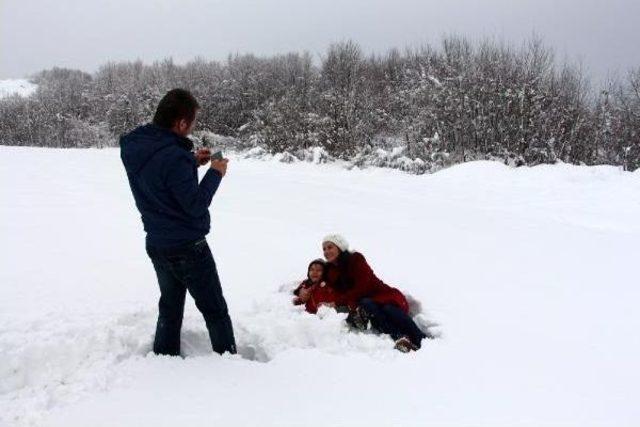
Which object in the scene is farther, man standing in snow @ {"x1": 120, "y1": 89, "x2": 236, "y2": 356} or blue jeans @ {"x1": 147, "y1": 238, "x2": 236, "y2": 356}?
blue jeans @ {"x1": 147, "y1": 238, "x2": 236, "y2": 356}

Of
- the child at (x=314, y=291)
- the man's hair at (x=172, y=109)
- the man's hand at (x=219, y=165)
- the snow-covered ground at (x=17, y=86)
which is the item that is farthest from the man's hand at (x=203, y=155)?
the snow-covered ground at (x=17, y=86)

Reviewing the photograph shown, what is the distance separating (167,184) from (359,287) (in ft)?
6.36

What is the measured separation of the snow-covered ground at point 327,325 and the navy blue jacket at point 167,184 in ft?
2.50

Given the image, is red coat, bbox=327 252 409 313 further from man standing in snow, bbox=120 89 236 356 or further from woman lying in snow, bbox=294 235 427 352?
man standing in snow, bbox=120 89 236 356

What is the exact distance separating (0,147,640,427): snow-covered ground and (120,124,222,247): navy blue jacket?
76 centimetres

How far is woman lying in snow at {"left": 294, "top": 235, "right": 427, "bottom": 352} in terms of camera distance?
3.71 m

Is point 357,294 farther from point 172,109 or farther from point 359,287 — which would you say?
point 172,109

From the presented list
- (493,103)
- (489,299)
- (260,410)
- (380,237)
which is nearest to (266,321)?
(260,410)

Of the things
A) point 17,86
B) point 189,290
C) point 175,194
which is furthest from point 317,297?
point 17,86

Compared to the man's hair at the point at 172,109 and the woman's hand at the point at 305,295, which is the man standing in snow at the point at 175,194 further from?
the woman's hand at the point at 305,295

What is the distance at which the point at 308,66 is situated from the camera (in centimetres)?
3603

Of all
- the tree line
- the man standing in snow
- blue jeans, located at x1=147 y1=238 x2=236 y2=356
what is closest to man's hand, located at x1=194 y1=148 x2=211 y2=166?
the man standing in snow

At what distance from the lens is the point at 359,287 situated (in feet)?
13.8

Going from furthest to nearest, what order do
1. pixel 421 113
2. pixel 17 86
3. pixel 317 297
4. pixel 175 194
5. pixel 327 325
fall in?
pixel 17 86
pixel 421 113
pixel 317 297
pixel 327 325
pixel 175 194
